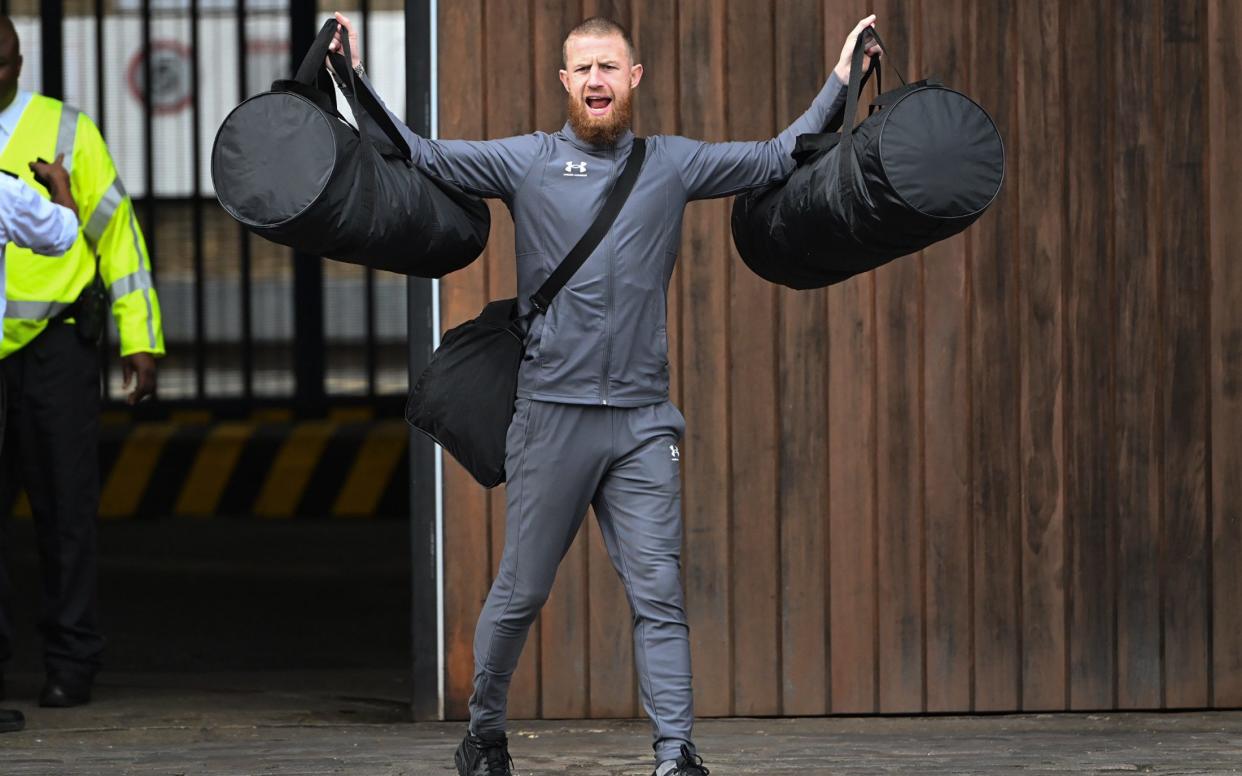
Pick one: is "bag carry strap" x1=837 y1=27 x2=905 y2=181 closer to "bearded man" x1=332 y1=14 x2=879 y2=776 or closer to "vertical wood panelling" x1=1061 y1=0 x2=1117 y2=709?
"bearded man" x1=332 y1=14 x2=879 y2=776

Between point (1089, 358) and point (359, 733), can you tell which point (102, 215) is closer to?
point (359, 733)

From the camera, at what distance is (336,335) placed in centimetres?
1460

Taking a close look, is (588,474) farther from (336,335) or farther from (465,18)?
(336,335)

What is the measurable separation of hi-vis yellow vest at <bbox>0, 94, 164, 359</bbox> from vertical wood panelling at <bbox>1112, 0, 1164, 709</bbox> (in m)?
3.16

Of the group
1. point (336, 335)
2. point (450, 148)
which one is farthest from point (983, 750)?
point (336, 335)

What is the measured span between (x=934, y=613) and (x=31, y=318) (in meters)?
3.01

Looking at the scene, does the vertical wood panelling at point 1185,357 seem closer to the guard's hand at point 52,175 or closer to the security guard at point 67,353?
the security guard at point 67,353

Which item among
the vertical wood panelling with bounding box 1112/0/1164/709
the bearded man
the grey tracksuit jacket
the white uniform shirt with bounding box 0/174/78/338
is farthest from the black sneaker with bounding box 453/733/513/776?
the vertical wood panelling with bounding box 1112/0/1164/709

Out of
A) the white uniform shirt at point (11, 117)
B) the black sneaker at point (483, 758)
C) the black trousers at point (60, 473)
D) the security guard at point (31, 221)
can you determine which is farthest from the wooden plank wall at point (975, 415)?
the white uniform shirt at point (11, 117)

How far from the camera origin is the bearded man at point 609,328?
15.8 ft

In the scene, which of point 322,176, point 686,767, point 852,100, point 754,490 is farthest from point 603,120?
point 754,490

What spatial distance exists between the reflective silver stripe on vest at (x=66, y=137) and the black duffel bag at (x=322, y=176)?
79.1 inches

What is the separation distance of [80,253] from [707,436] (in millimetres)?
2106

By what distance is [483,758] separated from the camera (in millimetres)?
5145
